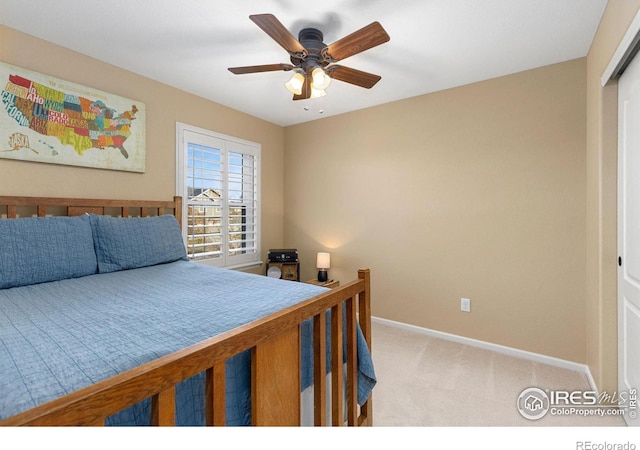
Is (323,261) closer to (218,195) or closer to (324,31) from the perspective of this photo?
(218,195)

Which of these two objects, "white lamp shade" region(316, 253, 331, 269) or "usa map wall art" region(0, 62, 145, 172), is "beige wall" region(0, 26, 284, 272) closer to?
"usa map wall art" region(0, 62, 145, 172)

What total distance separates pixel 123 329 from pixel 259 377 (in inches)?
20.4

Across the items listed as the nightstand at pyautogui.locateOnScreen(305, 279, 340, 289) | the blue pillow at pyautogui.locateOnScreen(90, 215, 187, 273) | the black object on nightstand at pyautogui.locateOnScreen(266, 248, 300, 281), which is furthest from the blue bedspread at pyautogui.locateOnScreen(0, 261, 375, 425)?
the black object on nightstand at pyautogui.locateOnScreen(266, 248, 300, 281)

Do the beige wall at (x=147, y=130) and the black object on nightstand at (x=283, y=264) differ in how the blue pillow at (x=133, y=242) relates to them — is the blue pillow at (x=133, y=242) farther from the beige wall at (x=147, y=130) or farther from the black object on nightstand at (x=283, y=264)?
the black object on nightstand at (x=283, y=264)

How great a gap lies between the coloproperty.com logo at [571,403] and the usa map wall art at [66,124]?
3414 millimetres

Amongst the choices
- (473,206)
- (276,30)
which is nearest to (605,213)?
(473,206)

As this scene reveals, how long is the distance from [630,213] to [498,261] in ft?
3.61

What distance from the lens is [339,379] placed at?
1330 millimetres

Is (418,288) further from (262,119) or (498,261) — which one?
(262,119)

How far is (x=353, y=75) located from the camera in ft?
6.65

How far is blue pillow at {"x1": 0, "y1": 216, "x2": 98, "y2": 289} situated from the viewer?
5.45ft

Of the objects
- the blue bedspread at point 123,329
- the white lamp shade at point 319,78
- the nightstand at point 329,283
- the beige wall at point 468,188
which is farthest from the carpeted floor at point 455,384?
the white lamp shade at point 319,78

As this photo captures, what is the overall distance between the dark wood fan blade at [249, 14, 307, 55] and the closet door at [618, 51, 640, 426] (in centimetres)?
176

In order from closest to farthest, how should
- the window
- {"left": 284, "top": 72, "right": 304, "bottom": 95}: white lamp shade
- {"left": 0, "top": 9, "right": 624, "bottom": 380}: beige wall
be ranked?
{"left": 284, "top": 72, "right": 304, "bottom": 95}: white lamp shade, {"left": 0, "top": 9, "right": 624, "bottom": 380}: beige wall, the window
